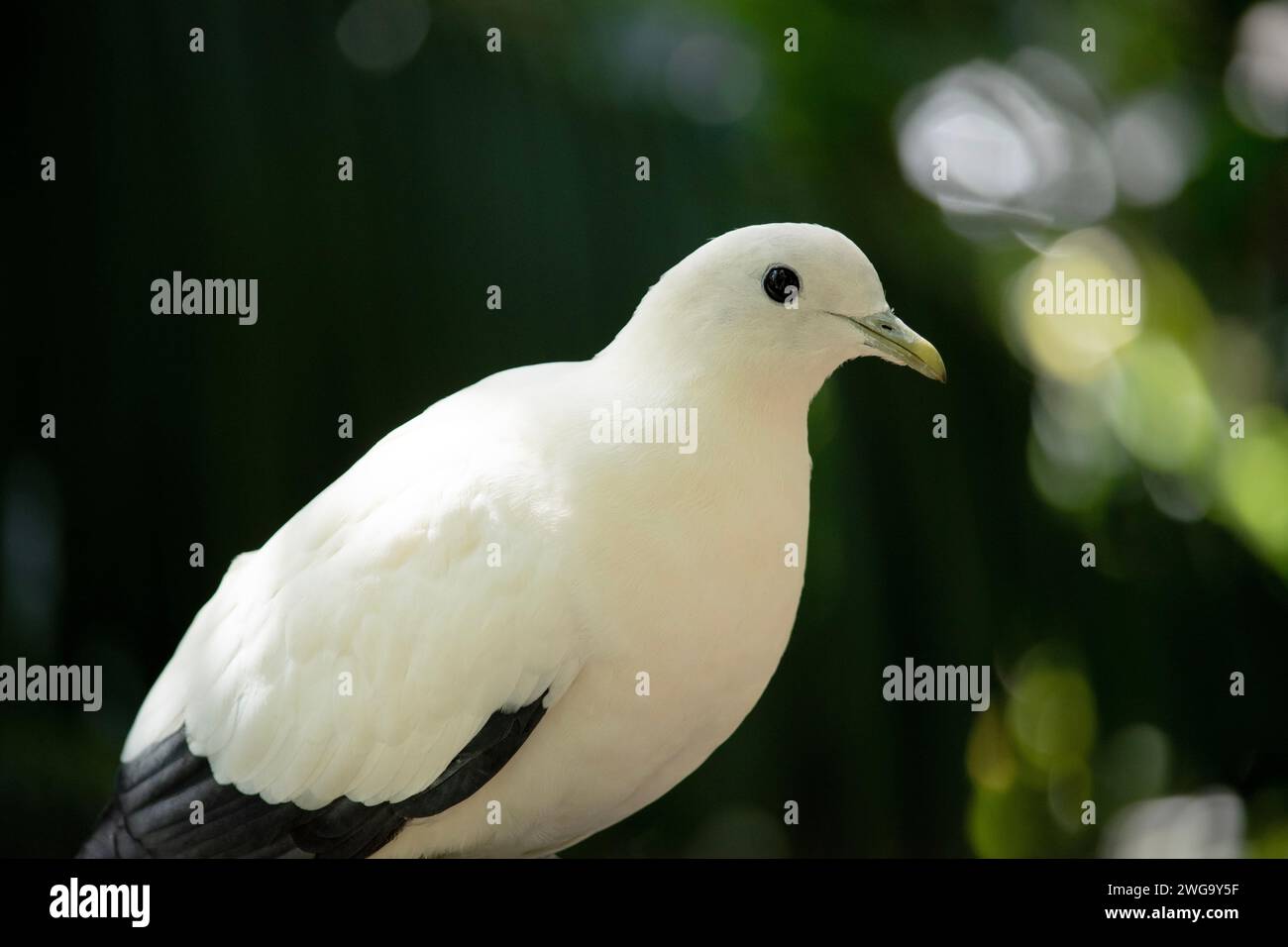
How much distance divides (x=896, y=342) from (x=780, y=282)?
18 centimetres

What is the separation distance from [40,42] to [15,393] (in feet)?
2.33

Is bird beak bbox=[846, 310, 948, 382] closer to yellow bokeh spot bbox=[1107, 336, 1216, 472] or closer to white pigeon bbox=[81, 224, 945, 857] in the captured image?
white pigeon bbox=[81, 224, 945, 857]

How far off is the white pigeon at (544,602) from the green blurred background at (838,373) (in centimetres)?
90

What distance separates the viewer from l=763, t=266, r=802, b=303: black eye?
5.60 feet

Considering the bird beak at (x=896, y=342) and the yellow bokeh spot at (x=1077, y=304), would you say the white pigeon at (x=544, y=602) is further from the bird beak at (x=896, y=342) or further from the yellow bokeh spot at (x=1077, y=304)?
the yellow bokeh spot at (x=1077, y=304)

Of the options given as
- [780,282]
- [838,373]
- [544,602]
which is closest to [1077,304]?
[838,373]

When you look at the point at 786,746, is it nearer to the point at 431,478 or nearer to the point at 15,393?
the point at 431,478

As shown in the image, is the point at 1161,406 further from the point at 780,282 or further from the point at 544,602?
the point at 544,602

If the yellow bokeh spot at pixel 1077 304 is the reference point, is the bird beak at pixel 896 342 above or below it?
below

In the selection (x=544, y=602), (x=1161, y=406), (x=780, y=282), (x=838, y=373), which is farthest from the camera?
(x=838, y=373)

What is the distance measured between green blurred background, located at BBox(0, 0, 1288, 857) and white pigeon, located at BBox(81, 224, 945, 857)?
35.5 inches

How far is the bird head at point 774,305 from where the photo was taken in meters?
1.70

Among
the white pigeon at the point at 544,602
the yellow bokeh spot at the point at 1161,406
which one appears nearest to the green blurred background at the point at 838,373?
the yellow bokeh spot at the point at 1161,406

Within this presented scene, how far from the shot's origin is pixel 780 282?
5.62 ft
